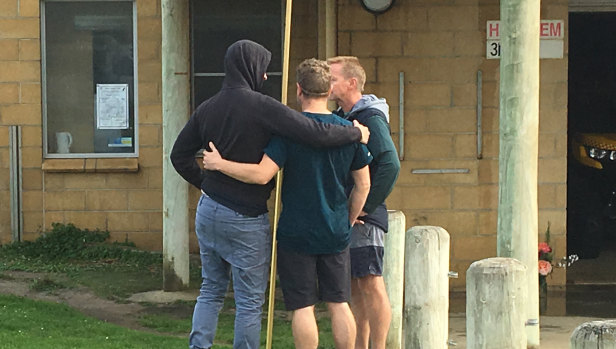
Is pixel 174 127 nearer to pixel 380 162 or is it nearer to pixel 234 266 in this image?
pixel 380 162

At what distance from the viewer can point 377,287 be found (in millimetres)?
6340

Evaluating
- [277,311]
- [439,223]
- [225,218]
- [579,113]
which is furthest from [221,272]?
[579,113]

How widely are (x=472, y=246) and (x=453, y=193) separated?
524mm

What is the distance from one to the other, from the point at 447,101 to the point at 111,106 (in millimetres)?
3595

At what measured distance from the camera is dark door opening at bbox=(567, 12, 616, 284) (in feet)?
42.0

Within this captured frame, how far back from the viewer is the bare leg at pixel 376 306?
633 cm

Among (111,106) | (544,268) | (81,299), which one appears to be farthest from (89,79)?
(544,268)

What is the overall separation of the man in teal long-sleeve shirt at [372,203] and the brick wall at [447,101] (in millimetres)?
4080

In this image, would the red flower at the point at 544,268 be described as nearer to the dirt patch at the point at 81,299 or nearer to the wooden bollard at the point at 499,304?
the dirt patch at the point at 81,299

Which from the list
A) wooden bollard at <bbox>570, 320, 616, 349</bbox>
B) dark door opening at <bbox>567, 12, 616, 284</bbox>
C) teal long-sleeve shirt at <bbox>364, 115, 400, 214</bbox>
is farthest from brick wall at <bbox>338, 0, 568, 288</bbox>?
wooden bollard at <bbox>570, 320, 616, 349</bbox>

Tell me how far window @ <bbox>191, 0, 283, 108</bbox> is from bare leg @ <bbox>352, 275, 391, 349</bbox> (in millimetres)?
5632

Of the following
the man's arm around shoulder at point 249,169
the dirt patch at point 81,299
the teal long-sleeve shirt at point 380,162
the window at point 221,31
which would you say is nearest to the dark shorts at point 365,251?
the teal long-sleeve shirt at point 380,162

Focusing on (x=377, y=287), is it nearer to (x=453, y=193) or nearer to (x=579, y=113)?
(x=453, y=193)

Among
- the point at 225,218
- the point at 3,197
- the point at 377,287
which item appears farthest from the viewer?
the point at 3,197
